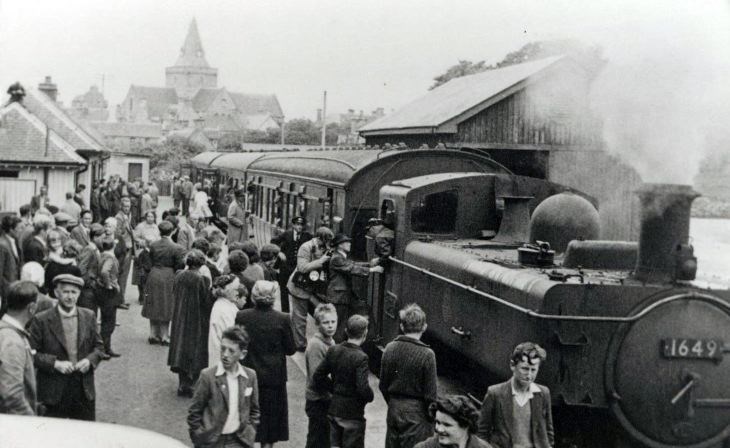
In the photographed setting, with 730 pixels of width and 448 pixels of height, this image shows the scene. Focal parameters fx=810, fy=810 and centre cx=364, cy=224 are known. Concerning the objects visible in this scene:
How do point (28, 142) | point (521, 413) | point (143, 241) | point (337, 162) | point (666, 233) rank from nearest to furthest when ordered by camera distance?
1. point (521, 413)
2. point (666, 233)
3. point (143, 241)
4. point (337, 162)
5. point (28, 142)

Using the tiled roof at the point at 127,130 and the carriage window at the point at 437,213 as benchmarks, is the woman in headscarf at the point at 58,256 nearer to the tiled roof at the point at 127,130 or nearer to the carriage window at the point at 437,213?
the carriage window at the point at 437,213

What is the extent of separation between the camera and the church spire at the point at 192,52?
149125 mm

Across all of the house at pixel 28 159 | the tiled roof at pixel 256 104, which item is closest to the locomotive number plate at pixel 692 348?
the house at pixel 28 159

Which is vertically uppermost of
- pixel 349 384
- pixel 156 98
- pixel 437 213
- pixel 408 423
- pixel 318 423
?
pixel 156 98

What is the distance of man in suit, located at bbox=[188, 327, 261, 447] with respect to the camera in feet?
18.0

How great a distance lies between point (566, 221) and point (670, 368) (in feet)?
6.83

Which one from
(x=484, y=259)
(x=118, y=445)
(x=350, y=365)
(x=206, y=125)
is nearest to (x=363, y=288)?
(x=484, y=259)

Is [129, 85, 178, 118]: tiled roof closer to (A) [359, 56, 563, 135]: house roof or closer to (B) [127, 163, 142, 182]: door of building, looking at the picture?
(B) [127, 163, 142, 182]: door of building

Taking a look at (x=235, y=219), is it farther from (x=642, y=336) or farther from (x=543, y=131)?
(x=642, y=336)

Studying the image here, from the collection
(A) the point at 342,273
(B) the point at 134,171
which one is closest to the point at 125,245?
(A) the point at 342,273

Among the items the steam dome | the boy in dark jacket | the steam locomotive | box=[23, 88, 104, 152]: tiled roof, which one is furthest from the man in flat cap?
box=[23, 88, 104, 152]: tiled roof

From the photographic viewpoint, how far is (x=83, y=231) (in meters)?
12.5

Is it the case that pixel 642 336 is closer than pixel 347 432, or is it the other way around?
pixel 642 336

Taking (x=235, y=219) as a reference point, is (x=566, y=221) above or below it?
Answer: above
